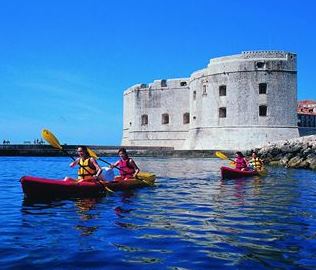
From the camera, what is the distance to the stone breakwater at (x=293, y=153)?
99.1 ft

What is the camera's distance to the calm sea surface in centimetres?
647

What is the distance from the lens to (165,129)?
52.2 meters

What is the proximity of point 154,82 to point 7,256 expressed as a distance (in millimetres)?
47496

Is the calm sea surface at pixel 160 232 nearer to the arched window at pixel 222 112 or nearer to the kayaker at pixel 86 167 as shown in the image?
the kayaker at pixel 86 167

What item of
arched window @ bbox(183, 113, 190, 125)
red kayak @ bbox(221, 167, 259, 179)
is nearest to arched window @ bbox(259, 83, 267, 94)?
arched window @ bbox(183, 113, 190, 125)

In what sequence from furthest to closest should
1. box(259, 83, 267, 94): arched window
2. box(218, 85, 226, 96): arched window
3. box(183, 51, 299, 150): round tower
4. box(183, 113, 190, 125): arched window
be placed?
box(183, 113, 190, 125): arched window → box(218, 85, 226, 96): arched window → box(259, 83, 267, 94): arched window → box(183, 51, 299, 150): round tower

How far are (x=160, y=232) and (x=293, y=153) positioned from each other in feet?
84.6

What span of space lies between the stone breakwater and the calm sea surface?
16.6 m

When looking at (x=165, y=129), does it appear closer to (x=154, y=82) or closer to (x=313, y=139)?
(x=154, y=82)

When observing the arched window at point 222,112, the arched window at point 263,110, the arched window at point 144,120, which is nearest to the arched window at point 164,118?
the arched window at point 144,120

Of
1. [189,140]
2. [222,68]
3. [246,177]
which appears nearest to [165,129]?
[189,140]

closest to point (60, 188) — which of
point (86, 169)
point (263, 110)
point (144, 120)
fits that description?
point (86, 169)

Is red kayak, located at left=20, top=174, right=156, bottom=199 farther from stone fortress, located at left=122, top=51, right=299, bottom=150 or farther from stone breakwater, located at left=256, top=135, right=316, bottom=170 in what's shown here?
stone fortress, located at left=122, top=51, right=299, bottom=150

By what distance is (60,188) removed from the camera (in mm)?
12570
